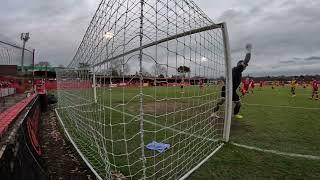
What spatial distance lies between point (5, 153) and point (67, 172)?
307 centimetres

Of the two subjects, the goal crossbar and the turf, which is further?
the turf

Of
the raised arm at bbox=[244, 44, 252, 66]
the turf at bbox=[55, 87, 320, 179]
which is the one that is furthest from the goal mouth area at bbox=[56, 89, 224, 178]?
the raised arm at bbox=[244, 44, 252, 66]

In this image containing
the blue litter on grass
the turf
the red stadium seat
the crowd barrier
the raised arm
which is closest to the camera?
the red stadium seat

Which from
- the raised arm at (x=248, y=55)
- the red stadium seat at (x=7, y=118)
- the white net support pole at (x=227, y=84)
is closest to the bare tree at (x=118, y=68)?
the red stadium seat at (x=7, y=118)

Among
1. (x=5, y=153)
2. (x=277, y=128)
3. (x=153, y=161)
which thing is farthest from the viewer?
(x=277, y=128)

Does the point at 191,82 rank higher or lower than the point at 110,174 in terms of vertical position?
higher

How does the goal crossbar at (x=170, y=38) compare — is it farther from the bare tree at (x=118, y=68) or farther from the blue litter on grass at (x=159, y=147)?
the blue litter on grass at (x=159, y=147)

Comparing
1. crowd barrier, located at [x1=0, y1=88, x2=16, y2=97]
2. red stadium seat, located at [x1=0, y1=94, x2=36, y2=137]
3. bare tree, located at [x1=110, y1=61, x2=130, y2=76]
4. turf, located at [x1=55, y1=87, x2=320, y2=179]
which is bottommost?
turf, located at [x1=55, y1=87, x2=320, y2=179]

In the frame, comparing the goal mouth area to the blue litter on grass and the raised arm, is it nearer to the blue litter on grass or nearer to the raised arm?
the blue litter on grass

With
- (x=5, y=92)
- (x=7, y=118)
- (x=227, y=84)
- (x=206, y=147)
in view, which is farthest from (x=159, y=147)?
(x=5, y=92)

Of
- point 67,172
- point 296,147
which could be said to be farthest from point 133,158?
point 296,147

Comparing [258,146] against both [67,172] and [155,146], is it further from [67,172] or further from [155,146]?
[67,172]

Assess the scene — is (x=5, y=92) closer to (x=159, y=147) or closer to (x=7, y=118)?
(x=7, y=118)

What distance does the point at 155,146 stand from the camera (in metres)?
6.51
